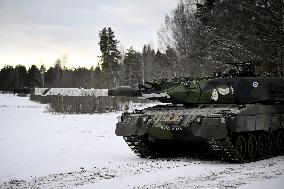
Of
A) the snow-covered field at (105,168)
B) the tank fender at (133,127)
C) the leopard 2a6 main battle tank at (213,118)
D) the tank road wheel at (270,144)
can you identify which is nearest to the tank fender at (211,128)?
the leopard 2a6 main battle tank at (213,118)

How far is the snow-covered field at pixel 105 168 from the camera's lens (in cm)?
699

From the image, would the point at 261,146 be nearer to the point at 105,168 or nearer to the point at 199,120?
the point at 199,120

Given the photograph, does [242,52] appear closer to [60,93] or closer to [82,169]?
[60,93]

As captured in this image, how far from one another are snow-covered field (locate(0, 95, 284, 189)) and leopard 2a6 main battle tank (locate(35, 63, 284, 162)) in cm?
43

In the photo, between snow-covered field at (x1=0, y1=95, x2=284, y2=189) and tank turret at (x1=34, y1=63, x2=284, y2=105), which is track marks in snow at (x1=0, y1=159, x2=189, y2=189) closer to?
snow-covered field at (x1=0, y1=95, x2=284, y2=189)

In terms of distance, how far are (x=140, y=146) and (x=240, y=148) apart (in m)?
2.26

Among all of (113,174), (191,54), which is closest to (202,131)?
(113,174)

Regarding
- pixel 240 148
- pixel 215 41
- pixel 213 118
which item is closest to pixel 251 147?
pixel 240 148

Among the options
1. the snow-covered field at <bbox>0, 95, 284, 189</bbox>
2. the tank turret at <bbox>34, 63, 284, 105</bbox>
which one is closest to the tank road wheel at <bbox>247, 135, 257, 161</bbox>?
the snow-covered field at <bbox>0, 95, 284, 189</bbox>

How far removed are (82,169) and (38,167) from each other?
3.29 feet

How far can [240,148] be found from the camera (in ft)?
31.0

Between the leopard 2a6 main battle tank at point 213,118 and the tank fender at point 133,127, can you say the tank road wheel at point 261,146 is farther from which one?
the tank fender at point 133,127

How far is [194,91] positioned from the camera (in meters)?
10.6

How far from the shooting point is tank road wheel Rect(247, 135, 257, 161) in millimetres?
9789
